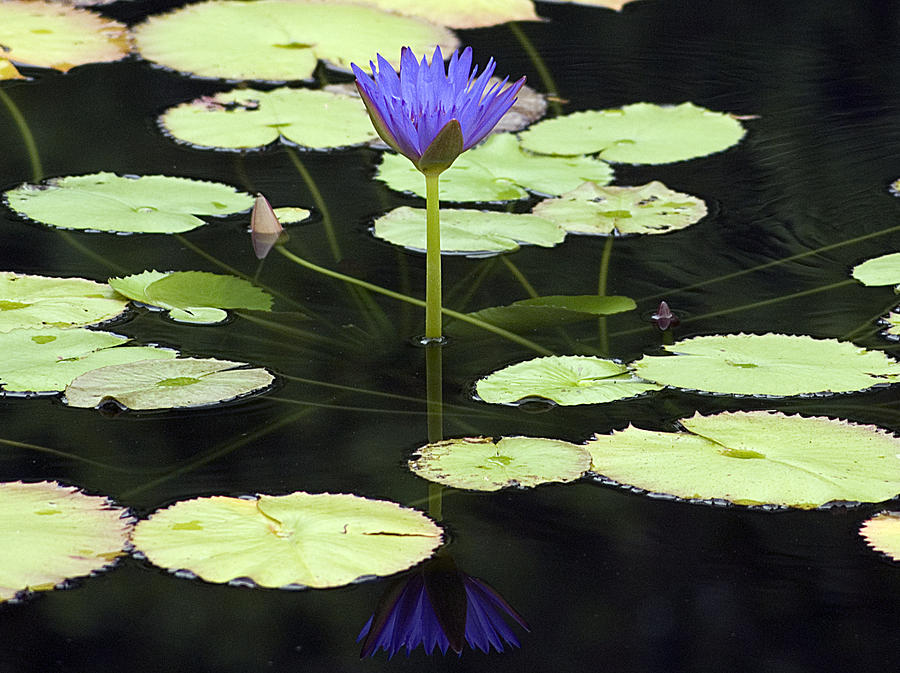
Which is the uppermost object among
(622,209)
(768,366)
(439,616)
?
(622,209)

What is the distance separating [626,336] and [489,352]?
0.56 feet

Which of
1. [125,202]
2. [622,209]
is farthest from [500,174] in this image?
[125,202]

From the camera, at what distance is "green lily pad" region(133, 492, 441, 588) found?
0.96 metres

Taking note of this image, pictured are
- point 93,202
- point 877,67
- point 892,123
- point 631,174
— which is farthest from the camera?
point 877,67

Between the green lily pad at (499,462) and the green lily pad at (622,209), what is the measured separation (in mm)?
652

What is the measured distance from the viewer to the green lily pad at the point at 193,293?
4.84ft

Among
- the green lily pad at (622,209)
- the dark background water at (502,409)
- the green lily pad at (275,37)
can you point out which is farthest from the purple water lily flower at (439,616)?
the green lily pad at (275,37)

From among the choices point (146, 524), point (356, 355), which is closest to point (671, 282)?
point (356, 355)

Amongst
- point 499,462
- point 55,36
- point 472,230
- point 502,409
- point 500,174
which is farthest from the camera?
point 55,36

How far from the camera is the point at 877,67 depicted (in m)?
2.46

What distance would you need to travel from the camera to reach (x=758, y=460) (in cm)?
113

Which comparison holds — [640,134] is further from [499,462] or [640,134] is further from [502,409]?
[499,462]

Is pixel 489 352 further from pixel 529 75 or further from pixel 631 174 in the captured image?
pixel 529 75

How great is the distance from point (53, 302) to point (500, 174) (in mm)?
777
